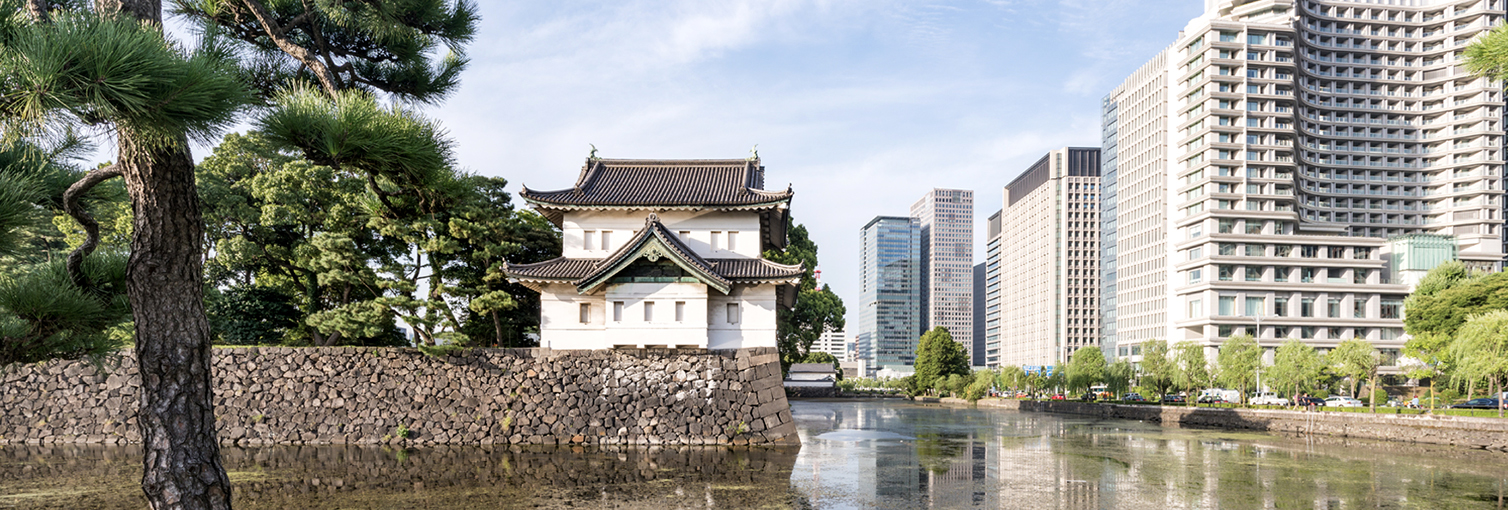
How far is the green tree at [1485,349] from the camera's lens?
2998cm

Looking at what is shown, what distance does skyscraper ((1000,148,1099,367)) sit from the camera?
142 meters

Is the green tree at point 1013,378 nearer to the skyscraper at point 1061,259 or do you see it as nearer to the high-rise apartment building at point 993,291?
the skyscraper at point 1061,259

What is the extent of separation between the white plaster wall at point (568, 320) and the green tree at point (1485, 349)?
3104 centimetres

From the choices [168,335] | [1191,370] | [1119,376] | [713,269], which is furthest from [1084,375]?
[168,335]

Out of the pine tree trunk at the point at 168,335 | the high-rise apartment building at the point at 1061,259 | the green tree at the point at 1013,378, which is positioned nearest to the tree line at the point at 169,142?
the pine tree trunk at the point at 168,335

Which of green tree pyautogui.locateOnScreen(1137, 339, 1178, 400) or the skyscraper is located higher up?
the skyscraper

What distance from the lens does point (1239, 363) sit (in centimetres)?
4919

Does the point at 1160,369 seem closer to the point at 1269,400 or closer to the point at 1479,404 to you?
the point at 1269,400

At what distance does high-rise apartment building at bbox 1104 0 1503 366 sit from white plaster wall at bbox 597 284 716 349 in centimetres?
7145

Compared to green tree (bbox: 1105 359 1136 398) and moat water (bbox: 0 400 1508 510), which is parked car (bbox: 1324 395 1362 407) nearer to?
green tree (bbox: 1105 359 1136 398)

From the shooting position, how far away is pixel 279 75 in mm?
7727

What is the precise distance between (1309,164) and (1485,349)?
2900 inches

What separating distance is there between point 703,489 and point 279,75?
10384 mm

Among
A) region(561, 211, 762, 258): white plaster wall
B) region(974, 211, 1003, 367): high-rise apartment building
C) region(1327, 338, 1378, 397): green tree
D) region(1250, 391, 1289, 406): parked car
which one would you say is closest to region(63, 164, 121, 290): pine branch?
region(561, 211, 762, 258): white plaster wall
